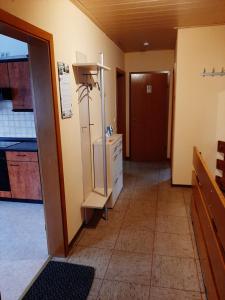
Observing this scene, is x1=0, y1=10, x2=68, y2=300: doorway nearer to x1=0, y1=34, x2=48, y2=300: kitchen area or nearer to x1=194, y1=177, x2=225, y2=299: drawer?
x1=0, y1=34, x2=48, y2=300: kitchen area

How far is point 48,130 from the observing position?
216cm

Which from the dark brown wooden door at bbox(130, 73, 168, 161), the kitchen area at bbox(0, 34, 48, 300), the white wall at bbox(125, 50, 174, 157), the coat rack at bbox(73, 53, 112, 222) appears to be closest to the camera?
the coat rack at bbox(73, 53, 112, 222)

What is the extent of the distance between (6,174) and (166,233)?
7.76 ft

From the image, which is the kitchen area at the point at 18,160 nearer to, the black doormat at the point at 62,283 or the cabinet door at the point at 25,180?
the cabinet door at the point at 25,180

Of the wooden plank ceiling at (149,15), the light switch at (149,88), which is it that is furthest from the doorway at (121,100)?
the wooden plank ceiling at (149,15)

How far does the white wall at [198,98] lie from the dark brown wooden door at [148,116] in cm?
159

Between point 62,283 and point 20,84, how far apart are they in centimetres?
259

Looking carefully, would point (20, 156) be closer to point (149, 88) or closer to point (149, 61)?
point (149, 88)

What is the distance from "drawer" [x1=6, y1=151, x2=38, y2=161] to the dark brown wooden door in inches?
113

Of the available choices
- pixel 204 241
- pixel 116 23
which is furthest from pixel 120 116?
pixel 204 241

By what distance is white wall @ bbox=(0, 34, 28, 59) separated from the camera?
137 inches

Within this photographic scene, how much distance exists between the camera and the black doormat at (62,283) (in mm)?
1962

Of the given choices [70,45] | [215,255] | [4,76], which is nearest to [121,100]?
[4,76]

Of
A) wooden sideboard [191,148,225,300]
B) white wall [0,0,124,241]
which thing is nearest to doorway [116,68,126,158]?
white wall [0,0,124,241]
